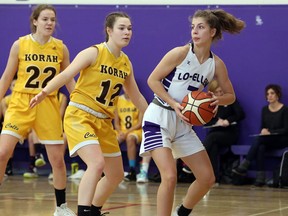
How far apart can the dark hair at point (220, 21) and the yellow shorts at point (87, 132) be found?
1152 millimetres

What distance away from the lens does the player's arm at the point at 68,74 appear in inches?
235

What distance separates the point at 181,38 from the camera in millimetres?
12070

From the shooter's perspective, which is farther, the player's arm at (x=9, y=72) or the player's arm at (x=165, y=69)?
the player's arm at (x=9, y=72)

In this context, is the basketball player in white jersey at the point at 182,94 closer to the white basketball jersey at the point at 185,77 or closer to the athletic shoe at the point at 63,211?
the white basketball jersey at the point at 185,77

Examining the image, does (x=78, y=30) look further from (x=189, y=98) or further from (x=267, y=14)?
(x=189, y=98)

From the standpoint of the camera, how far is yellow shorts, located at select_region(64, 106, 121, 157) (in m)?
6.03

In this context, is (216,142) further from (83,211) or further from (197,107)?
(83,211)

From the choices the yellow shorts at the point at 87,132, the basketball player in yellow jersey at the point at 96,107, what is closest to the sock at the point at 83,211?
the basketball player in yellow jersey at the point at 96,107

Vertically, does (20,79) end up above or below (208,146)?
above

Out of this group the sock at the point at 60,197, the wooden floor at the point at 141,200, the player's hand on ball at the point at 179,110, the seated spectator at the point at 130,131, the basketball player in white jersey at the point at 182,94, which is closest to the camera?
the player's hand on ball at the point at 179,110

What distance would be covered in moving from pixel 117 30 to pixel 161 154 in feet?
3.77

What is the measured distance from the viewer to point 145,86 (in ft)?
40.1

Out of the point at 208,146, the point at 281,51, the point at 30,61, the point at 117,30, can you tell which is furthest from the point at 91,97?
the point at 281,51

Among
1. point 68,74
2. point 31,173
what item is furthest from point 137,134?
point 68,74
